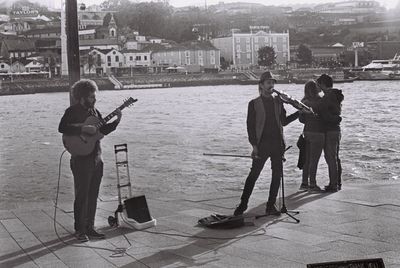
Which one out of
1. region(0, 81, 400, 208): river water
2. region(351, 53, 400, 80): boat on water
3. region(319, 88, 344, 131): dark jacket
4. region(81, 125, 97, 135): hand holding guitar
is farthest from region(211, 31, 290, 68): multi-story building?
region(81, 125, 97, 135): hand holding guitar

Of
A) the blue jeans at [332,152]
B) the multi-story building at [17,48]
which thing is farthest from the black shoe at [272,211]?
the multi-story building at [17,48]

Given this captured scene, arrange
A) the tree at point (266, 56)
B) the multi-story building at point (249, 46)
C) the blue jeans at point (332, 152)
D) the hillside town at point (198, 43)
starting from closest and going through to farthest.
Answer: the blue jeans at point (332, 152) < the hillside town at point (198, 43) < the tree at point (266, 56) < the multi-story building at point (249, 46)

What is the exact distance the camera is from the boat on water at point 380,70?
76938 mm

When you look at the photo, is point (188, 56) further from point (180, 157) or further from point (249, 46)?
point (180, 157)

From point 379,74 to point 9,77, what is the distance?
4900 cm

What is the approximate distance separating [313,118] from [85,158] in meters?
3.02

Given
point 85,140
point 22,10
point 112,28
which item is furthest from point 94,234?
point 112,28

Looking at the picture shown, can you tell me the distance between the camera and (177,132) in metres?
29.9

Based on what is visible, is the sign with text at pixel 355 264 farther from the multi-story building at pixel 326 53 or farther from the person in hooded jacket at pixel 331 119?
the multi-story building at pixel 326 53

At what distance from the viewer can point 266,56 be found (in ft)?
292

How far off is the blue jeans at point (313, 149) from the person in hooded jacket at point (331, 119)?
75 mm

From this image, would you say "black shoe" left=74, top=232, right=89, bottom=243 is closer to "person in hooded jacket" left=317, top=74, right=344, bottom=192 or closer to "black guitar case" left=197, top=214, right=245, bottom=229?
"black guitar case" left=197, top=214, right=245, bottom=229

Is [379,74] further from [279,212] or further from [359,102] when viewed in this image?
[279,212]

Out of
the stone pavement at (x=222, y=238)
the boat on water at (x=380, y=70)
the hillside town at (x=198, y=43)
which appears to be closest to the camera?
the stone pavement at (x=222, y=238)
